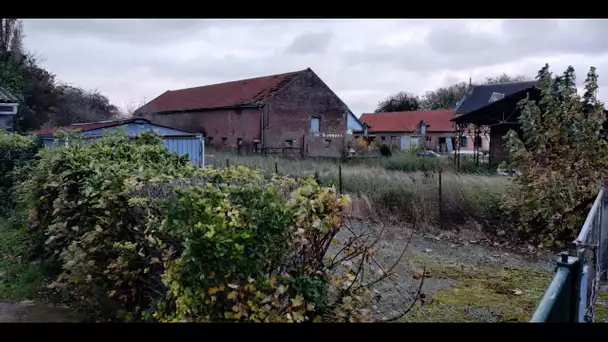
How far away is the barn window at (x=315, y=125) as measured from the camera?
88.0 ft

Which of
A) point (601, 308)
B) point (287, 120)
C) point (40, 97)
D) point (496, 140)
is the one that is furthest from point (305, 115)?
point (601, 308)

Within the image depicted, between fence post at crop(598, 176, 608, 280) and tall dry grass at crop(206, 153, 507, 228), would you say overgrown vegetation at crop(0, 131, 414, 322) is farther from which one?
tall dry grass at crop(206, 153, 507, 228)

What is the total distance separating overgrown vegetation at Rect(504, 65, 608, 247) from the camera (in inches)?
295

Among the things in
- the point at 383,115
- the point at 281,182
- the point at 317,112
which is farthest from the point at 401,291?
the point at 383,115

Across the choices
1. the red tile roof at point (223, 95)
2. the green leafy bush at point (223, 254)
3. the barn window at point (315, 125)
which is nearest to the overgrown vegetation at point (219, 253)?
the green leafy bush at point (223, 254)

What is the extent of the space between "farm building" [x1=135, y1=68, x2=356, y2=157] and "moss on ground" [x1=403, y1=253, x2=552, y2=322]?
60.2ft

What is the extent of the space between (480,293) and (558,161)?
12.1 ft

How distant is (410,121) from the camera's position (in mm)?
38875

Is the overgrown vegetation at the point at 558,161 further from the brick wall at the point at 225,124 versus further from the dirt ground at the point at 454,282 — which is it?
the brick wall at the point at 225,124

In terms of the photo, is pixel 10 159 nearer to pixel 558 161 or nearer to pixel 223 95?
pixel 558 161

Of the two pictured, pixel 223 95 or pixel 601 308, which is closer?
pixel 601 308
